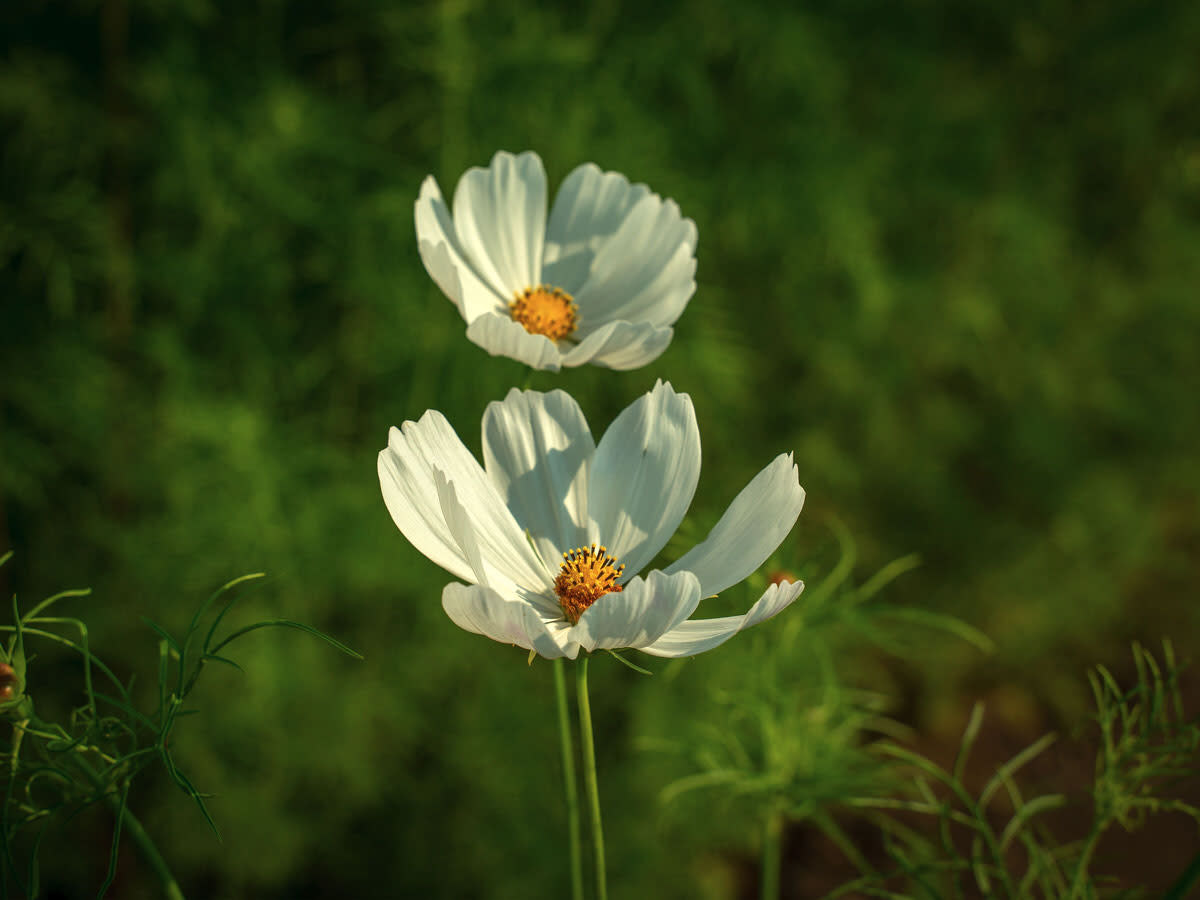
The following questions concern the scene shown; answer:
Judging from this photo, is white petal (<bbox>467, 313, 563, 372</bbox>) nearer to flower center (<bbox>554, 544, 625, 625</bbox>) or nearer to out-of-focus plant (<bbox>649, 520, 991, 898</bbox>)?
flower center (<bbox>554, 544, 625, 625</bbox>)

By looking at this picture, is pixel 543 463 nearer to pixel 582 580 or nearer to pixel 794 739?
pixel 582 580

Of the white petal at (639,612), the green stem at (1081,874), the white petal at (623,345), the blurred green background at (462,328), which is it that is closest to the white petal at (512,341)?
the white petal at (623,345)

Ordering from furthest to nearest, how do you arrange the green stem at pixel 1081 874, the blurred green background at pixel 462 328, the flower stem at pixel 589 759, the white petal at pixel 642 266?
the blurred green background at pixel 462 328, the white petal at pixel 642 266, the green stem at pixel 1081 874, the flower stem at pixel 589 759

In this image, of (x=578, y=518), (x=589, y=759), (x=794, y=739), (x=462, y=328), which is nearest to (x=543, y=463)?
(x=578, y=518)

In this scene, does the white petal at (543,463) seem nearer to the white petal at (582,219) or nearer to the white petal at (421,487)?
the white petal at (421,487)

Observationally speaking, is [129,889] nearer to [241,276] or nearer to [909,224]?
[241,276]

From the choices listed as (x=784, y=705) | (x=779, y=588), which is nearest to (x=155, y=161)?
(x=784, y=705)
